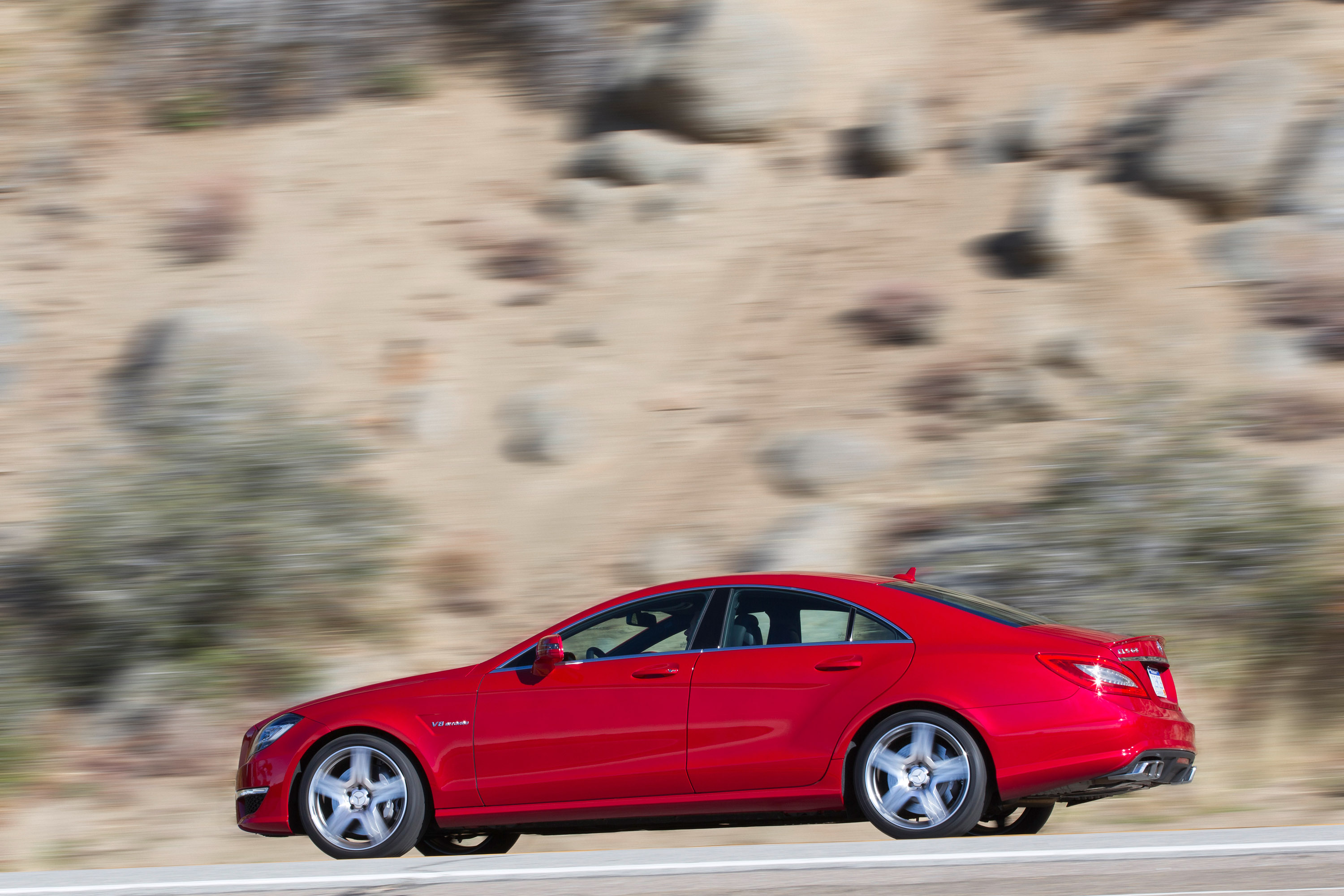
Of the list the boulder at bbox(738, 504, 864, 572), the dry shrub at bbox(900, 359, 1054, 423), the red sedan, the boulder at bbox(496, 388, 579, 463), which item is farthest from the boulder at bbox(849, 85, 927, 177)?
the red sedan

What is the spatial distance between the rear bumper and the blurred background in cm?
217

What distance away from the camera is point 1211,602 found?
31.6 feet

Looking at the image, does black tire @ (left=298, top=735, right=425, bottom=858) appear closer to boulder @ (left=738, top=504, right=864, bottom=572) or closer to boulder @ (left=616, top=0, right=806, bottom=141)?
boulder @ (left=738, top=504, right=864, bottom=572)

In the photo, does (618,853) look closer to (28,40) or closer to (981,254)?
(981,254)

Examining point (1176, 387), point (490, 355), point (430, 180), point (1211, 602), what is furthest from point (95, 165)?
point (1211, 602)

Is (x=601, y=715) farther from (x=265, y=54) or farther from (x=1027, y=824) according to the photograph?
(x=265, y=54)

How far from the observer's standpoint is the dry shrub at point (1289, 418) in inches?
495

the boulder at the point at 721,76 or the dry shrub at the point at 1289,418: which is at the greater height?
the boulder at the point at 721,76

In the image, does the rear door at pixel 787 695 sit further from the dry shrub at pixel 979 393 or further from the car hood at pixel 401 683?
the dry shrub at pixel 979 393

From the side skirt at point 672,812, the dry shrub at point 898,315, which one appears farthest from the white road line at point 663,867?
the dry shrub at point 898,315

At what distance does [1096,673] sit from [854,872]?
56.7 inches

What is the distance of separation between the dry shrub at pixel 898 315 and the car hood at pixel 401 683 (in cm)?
894

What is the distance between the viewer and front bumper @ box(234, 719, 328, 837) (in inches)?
275

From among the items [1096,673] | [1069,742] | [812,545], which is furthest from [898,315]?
[1069,742]
